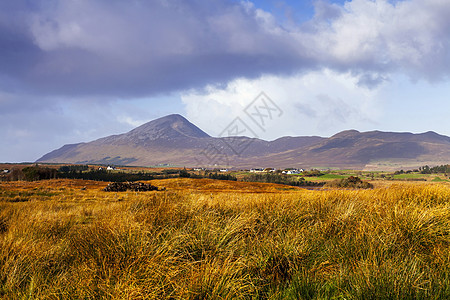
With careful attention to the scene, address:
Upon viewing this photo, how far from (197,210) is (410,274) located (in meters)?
4.20

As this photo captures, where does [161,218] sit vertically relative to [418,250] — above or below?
above

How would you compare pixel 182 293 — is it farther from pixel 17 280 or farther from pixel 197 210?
pixel 197 210

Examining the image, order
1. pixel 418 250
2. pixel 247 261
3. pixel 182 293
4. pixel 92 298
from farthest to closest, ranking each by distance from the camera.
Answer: pixel 418 250, pixel 247 261, pixel 92 298, pixel 182 293

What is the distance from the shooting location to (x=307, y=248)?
4.28 meters

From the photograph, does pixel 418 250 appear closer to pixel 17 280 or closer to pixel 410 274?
pixel 410 274

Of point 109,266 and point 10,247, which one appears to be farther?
point 10,247

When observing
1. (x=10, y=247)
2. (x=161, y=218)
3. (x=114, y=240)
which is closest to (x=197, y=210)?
(x=161, y=218)

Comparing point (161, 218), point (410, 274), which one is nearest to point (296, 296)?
point (410, 274)

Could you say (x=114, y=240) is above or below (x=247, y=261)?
above

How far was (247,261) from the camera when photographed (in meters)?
3.91

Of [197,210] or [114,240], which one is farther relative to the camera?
[197,210]

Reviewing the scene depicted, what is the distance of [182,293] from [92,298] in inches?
40.2

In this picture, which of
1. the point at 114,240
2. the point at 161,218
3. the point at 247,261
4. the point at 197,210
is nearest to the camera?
the point at 247,261

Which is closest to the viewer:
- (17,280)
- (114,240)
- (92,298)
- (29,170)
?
(92,298)
